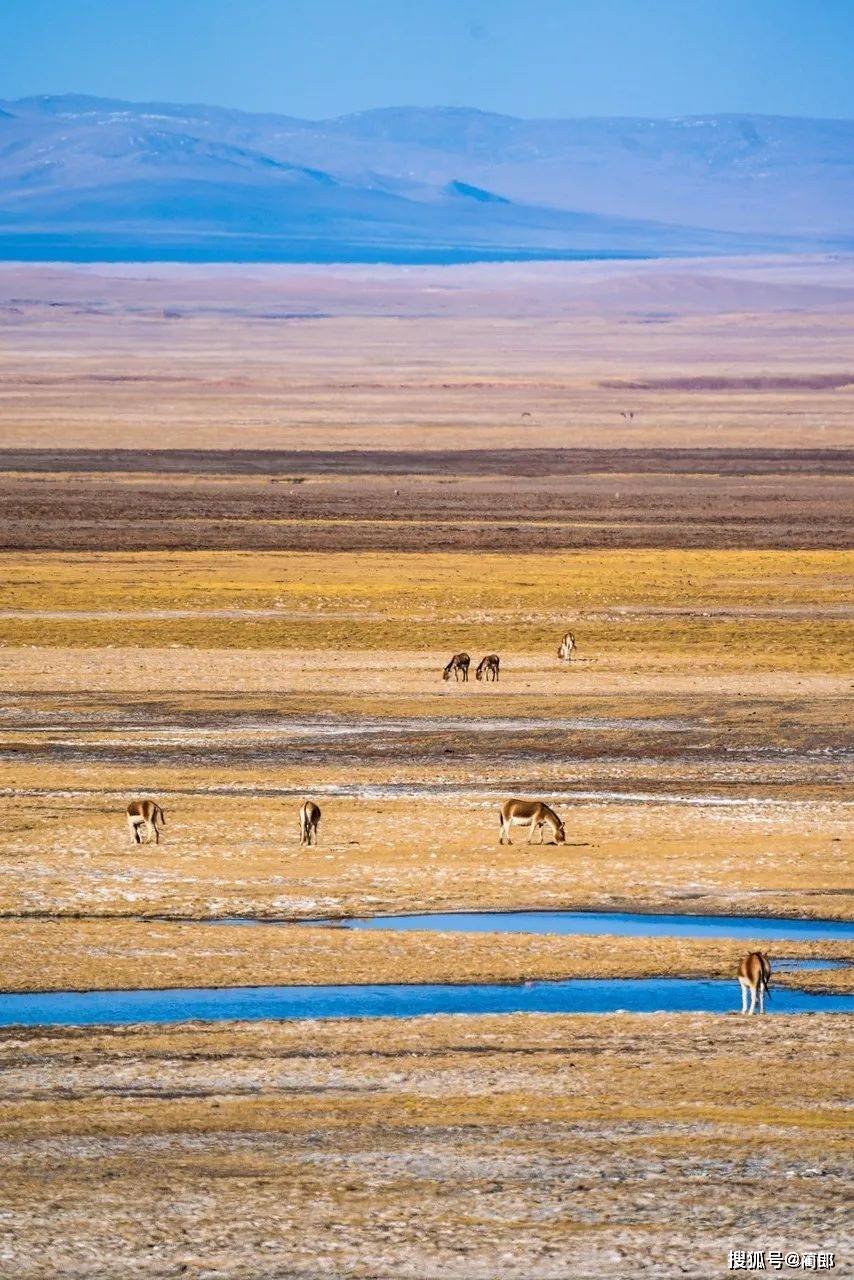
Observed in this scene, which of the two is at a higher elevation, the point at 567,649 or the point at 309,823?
the point at 567,649

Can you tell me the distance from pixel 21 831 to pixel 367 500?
39.8 m

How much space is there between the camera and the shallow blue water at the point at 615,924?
18.9m

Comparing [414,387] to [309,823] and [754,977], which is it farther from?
[754,977]

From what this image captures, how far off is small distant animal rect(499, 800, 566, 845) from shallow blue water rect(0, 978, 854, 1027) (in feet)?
14.9

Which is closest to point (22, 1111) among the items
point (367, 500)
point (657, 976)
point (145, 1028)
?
point (145, 1028)

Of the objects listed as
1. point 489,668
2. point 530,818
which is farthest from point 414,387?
point 530,818

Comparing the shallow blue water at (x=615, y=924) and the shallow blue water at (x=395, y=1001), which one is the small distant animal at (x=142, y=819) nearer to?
the shallow blue water at (x=615, y=924)

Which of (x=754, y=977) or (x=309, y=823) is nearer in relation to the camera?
(x=754, y=977)

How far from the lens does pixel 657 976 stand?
17.2m

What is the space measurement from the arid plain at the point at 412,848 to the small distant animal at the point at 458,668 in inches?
9.4

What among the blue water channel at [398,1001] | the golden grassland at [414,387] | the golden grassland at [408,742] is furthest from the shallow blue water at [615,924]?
the golden grassland at [414,387]

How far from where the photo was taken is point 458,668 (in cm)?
3319

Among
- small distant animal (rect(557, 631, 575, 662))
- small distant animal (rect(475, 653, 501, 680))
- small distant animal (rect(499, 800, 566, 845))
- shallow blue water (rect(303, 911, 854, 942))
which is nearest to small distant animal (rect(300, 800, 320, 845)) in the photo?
small distant animal (rect(499, 800, 566, 845))

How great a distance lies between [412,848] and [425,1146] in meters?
8.79
